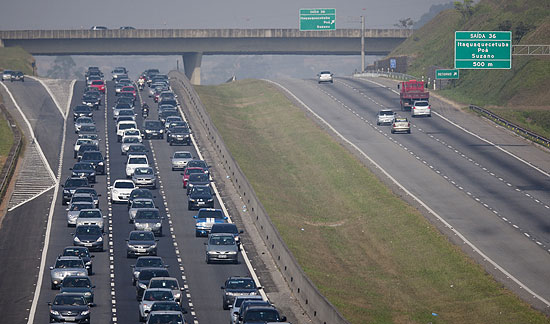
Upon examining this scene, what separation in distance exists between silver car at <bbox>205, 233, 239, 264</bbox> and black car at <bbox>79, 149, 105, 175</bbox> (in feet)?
75.1

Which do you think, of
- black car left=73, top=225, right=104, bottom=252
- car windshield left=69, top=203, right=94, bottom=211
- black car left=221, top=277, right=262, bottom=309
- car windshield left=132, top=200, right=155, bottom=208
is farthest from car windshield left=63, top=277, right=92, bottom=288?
car windshield left=132, top=200, right=155, bottom=208

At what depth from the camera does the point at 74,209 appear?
56.1 meters

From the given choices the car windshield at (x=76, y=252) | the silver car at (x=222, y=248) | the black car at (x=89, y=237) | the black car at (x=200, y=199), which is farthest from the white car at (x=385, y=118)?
the car windshield at (x=76, y=252)

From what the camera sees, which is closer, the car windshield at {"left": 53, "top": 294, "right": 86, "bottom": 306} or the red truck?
the car windshield at {"left": 53, "top": 294, "right": 86, "bottom": 306}

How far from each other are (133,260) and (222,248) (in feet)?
13.9

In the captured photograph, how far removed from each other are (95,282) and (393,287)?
1370 centimetres

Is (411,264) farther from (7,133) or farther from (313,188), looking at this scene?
(7,133)

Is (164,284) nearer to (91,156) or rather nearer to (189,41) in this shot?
(91,156)

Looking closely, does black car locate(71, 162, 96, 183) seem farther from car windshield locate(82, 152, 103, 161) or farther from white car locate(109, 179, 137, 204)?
white car locate(109, 179, 137, 204)

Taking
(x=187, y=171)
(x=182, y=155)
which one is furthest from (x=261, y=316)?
(x=182, y=155)

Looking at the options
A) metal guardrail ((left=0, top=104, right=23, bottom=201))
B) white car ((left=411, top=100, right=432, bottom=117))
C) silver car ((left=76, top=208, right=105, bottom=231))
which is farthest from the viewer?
white car ((left=411, top=100, right=432, bottom=117))

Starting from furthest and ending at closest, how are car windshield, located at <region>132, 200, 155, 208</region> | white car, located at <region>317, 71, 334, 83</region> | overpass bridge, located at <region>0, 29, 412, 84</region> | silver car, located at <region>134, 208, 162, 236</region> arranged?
overpass bridge, located at <region>0, 29, 412, 84</region>
white car, located at <region>317, 71, 334, 83</region>
car windshield, located at <region>132, 200, 155, 208</region>
silver car, located at <region>134, 208, 162, 236</region>

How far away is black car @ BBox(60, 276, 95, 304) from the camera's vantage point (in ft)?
131

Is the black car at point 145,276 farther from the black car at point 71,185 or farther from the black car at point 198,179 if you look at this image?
the black car at point 198,179
